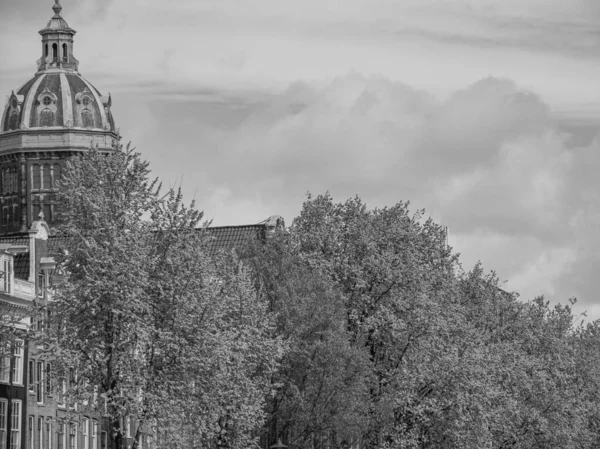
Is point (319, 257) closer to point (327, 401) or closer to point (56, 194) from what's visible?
point (327, 401)

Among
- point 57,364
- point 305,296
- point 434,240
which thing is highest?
point 434,240

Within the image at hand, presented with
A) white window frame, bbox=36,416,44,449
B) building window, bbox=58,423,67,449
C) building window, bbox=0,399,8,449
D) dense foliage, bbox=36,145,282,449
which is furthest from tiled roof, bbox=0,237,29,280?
dense foliage, bbox=36,145,282,449

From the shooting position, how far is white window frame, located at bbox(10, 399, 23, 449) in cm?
10619

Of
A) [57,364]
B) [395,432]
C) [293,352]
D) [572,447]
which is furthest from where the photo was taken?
[572,447]

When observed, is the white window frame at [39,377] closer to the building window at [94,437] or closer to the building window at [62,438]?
the building window at [62,438]

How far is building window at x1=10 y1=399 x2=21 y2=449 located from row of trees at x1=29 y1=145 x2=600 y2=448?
4.29 m

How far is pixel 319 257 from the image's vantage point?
4254 inches

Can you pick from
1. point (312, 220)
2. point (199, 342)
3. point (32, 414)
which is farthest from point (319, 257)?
point (199, 342)

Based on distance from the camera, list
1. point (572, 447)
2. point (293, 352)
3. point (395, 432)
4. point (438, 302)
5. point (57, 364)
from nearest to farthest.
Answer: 1. point (57, 364)
2. point (293, 352)
3. point (395, 432)
4. point (438, 302)
5. point (572, 447)

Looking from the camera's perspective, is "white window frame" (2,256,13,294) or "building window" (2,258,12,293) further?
"building window" (2,258,12,293)

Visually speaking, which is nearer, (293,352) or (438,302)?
(293,352)

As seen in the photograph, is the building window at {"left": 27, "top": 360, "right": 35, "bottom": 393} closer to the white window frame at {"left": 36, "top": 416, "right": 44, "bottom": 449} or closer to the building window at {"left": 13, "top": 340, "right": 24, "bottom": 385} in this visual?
the building window at {"left": 13, "top": 340, "right": 24, "bottom": 385}

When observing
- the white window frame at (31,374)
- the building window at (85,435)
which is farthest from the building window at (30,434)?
the building window at (85,435)

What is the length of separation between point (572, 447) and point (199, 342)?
55.7 metres
